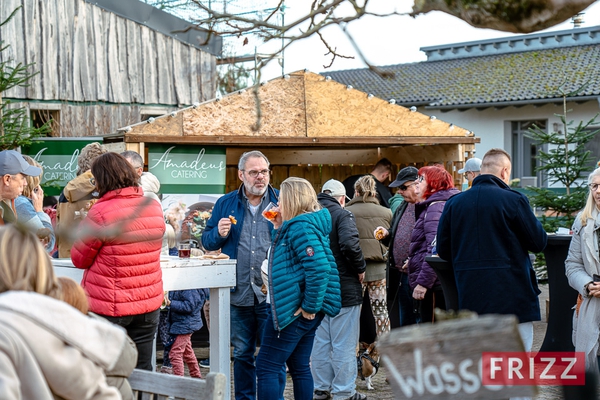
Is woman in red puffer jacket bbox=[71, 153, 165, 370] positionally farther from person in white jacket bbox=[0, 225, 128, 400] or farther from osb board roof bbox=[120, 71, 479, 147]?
osb board roof bbox=[120, 71, 479, 147]

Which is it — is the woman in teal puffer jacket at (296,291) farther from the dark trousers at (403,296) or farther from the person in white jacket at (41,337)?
the person in white jacket at (41,337)

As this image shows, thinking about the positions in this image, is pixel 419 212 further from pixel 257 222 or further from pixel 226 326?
pixel 226 326

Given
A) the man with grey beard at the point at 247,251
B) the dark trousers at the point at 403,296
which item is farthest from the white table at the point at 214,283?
the dark trousers at the point at 403,296

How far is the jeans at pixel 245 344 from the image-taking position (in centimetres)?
562

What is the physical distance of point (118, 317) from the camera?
4516 mm

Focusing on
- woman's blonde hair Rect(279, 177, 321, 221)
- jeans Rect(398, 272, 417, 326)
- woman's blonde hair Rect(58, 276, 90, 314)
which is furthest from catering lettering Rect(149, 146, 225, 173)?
woman's blonde hair Rect(58, 276, 90, 314)

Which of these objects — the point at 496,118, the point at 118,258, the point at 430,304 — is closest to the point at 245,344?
the point at 118,258

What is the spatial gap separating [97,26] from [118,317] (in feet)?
40.5

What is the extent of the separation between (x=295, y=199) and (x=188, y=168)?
555 centimetres

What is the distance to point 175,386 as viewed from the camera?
2.99m

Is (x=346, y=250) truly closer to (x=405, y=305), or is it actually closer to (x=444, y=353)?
(x=405, y=305)

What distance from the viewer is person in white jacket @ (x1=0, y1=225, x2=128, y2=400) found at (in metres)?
2.21

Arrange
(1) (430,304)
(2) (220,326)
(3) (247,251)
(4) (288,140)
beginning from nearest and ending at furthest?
(2) (220,326) → (3) (247,251) → (1) (430,304) → (4) (288,140)

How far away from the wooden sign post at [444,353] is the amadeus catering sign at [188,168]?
843 centimetres
